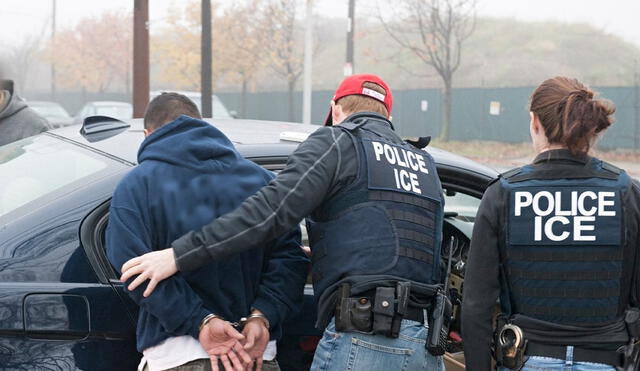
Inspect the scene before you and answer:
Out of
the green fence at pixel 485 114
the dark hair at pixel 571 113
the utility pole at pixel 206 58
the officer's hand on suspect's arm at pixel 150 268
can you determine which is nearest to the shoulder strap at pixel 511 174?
the dark hair at pixel 571 113

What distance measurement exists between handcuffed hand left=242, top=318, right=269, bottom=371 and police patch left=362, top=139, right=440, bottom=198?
56 centimetres

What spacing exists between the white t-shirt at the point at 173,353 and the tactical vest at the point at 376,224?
0.41m

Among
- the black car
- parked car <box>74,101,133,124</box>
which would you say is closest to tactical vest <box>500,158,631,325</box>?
the black car

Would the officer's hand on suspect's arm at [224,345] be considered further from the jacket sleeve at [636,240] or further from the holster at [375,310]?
the jacket sleeve at [636,240]

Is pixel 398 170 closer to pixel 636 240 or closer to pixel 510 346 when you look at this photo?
pixel 510 346

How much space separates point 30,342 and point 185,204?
661 millimetres

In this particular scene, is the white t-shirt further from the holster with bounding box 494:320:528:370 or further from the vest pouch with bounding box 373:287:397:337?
the holster with bounding box 494:320:528:370

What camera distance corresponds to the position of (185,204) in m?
2.48

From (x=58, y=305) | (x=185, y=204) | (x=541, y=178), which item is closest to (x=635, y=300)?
(x=541, y=178)

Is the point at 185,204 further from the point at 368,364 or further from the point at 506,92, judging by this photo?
the point at 506,92

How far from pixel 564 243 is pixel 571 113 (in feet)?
1.23

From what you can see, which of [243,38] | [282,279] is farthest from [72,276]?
[243,38]

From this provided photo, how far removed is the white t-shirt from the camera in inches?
98.3

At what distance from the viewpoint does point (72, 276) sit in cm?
263
